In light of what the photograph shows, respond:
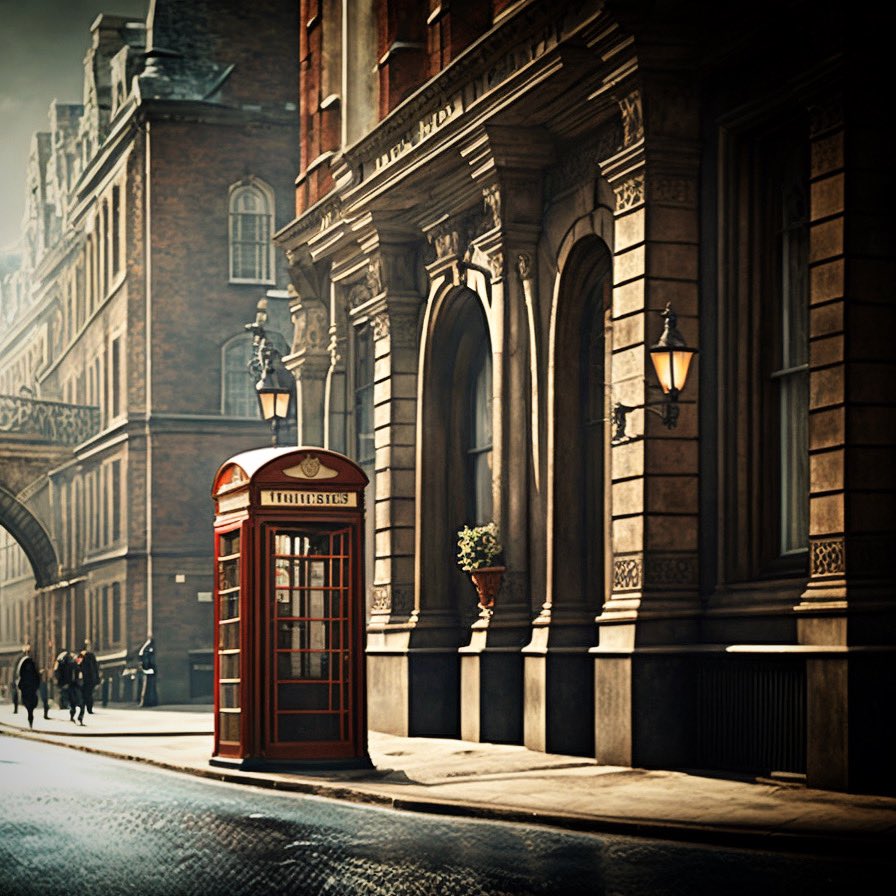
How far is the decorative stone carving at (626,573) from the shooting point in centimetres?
1889

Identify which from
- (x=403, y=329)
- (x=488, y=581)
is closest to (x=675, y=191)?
(x=488, y=581)

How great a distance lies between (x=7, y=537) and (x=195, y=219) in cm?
3748

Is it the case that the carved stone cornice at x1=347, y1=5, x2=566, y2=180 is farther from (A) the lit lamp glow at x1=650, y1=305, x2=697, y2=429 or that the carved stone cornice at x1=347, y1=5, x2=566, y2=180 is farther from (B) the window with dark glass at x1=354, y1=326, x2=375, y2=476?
(A) the lit lamp glow at x1=650, y1=305, x2=697, y2=429

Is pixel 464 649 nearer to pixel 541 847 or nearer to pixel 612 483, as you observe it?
pixel 612 483

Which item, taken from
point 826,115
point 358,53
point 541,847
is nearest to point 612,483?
point 826,115

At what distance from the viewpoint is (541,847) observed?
12.9m

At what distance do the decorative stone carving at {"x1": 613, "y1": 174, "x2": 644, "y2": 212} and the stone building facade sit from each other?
0.03 metres

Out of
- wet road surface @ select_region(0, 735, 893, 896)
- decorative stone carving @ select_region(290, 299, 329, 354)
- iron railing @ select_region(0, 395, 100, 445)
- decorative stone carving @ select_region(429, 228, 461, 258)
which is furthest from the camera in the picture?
iron railing @ select_region(0, 395, 100, 445)

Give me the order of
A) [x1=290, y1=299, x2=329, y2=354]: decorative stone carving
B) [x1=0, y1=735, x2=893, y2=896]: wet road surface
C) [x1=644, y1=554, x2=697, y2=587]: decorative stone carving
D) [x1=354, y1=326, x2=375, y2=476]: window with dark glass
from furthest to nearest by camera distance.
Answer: [x1=290, y1=299, x2=329, y2=354]: decorative stone carving → [x1=354, y1=326, x2=375, y2=476]: window with dark glass → [x1=644, y1=554, x2=697, y2=587]: decorative stone carving → [x1=0, y1=735, x2=893, y2=896]: wet road surface

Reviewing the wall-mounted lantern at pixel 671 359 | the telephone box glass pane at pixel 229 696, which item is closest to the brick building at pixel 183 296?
the telephone box glass pane at pixel 229 696

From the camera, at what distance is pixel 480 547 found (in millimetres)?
22859

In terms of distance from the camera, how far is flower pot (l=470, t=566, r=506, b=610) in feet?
74.8

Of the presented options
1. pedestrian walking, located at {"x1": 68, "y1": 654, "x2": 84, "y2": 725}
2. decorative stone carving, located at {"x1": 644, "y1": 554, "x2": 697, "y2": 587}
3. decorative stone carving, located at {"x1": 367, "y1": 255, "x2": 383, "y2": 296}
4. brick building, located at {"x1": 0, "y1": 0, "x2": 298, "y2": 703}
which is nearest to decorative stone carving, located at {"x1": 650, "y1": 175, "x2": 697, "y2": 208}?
decorative stone carving, located at {"x1": 644, "y1": 554, "x2": 697, "y2": 587}

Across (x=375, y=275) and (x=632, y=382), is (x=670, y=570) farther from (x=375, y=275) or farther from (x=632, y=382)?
(x=375, y=275)
